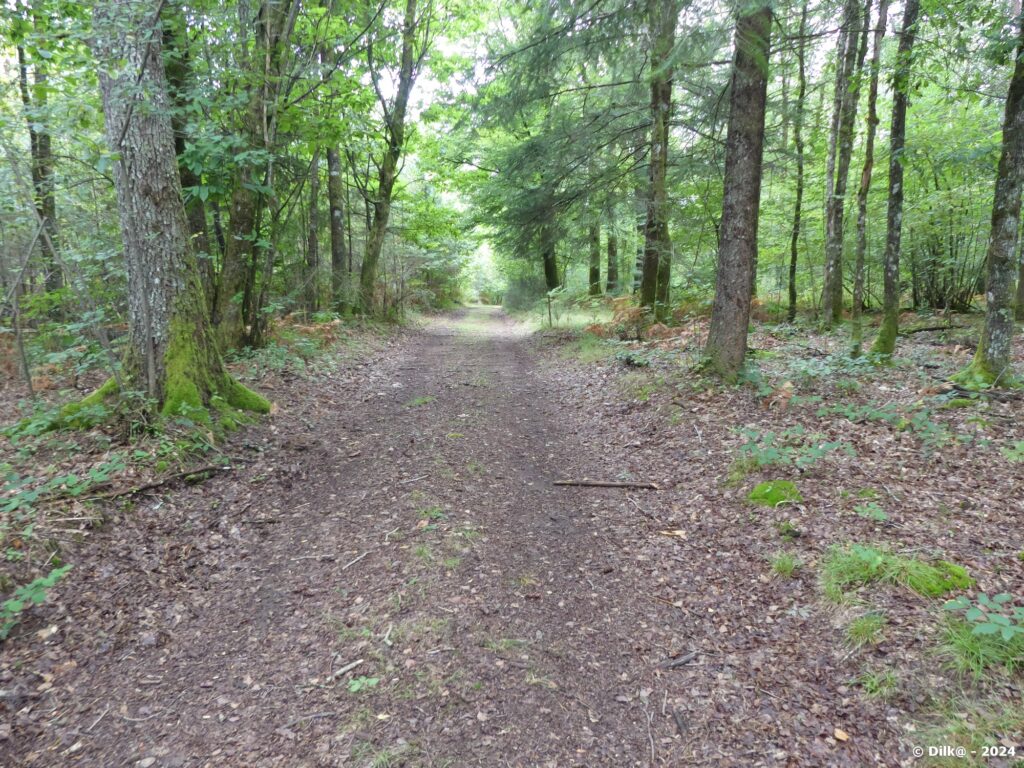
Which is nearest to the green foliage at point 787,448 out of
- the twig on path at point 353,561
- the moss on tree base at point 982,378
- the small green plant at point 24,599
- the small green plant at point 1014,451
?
the small green plant at point 1014,451

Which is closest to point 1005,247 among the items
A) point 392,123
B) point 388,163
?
point 392,123

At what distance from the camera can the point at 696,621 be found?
11.7 feet

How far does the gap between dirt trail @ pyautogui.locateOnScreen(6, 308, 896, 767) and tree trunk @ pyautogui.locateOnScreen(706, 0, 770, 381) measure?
271cm

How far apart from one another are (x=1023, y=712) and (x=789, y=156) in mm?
10556

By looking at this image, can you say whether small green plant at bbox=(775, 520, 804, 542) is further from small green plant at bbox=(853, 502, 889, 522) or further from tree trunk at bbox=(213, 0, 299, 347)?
tree trunk at bbox=(213, 0, 299, 347)

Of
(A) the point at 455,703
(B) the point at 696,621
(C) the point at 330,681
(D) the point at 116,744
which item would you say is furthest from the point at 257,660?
(B) the point at 696,621

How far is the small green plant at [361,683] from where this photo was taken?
2973 mm

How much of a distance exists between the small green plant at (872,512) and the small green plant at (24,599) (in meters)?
5.65

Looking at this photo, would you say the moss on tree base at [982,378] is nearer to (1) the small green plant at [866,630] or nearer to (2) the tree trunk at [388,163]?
(1) the small green plant at [866,630]

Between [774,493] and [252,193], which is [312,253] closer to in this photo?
[252,193]

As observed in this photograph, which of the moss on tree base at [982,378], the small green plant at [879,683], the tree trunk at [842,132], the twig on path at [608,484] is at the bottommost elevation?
the small green plant at [879,683]

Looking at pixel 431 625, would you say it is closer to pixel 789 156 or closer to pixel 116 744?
pixel 116 744

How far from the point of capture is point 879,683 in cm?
280

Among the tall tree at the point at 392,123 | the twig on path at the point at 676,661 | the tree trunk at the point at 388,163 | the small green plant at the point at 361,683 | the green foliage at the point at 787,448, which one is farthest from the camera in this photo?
the tree trunk at the point at 388,163
